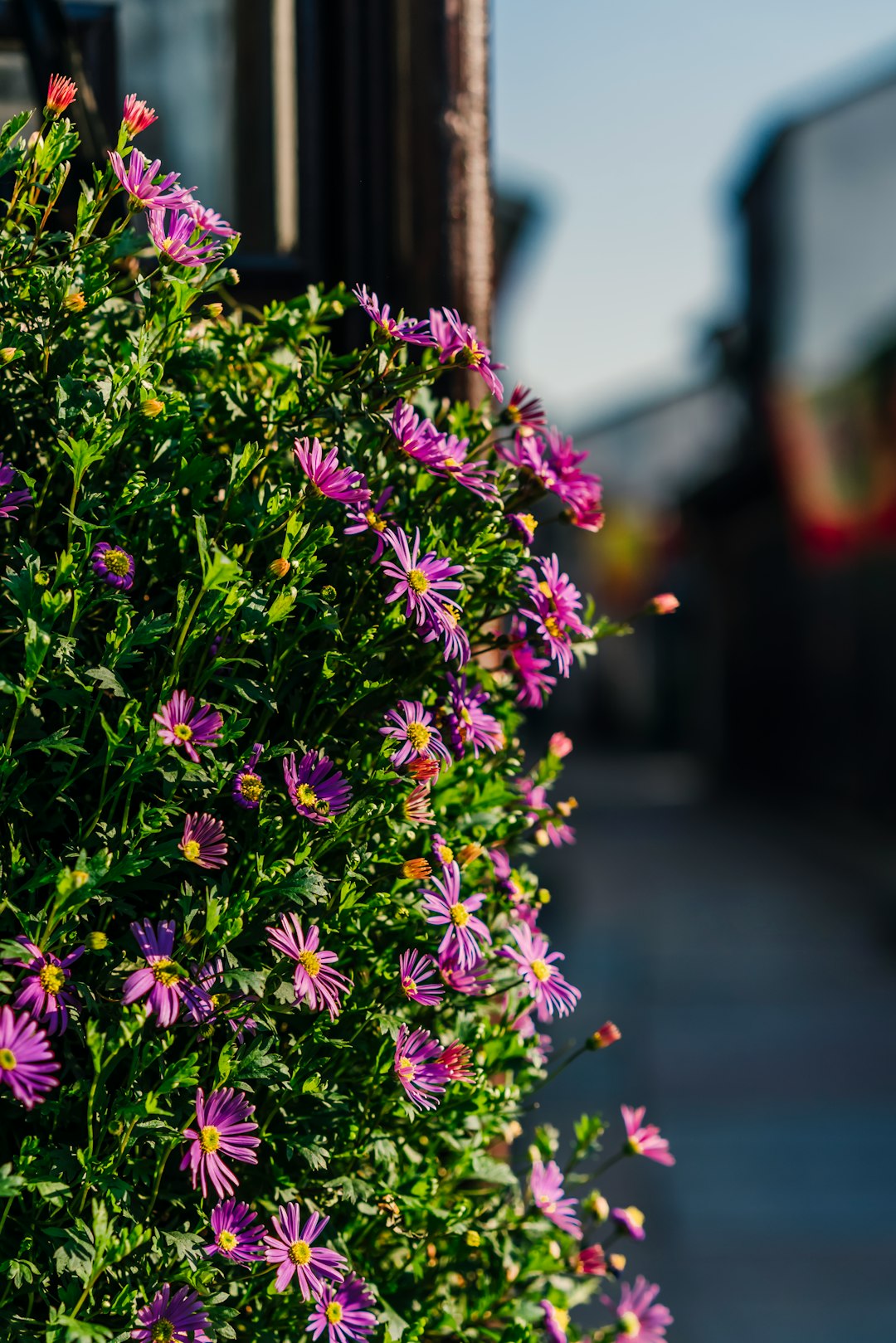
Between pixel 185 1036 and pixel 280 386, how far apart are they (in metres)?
0.67

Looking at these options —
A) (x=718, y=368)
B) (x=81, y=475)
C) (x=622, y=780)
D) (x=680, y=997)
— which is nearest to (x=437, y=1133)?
(x=81, y=475)

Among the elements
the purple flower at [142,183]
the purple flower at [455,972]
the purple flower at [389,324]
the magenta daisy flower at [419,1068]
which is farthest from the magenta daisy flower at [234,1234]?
the purple flower at [142,183]

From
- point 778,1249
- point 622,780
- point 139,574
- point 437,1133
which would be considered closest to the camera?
point 139,574

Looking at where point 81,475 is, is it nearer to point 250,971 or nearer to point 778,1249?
point 250,971

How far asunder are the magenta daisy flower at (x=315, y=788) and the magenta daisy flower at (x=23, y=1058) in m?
0.30

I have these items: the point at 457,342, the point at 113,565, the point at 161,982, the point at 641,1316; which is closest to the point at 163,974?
the point at 161,982

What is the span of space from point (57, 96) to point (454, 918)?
0.84 metres

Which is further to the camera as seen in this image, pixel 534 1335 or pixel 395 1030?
pixel 534 1335

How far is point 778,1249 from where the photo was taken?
4895 millimetres

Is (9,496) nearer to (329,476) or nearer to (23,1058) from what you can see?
(329,476)

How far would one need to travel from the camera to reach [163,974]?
45.8 inches

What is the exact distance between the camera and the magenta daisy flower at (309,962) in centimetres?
122

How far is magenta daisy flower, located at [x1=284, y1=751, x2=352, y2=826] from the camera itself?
48.9 inches

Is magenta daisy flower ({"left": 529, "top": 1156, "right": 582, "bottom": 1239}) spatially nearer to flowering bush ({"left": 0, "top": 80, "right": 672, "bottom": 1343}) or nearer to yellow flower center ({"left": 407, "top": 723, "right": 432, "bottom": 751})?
flowering bush ({"left": 0, "top": 80, "right": 672, "bottom": 1343})
